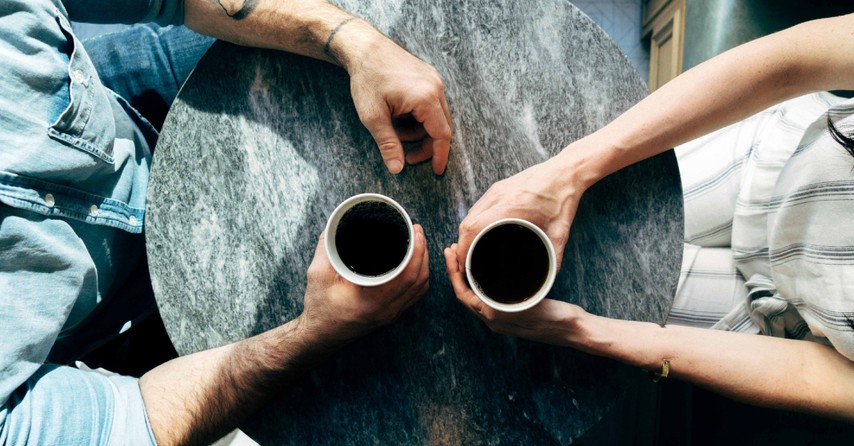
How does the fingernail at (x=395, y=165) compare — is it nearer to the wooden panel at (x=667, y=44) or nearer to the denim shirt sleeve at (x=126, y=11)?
the denim shirt sleeve at (x=126, y=11)

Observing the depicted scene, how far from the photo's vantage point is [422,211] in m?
0.84

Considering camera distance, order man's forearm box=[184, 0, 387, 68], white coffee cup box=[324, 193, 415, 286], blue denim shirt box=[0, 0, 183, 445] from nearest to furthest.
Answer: white coffee cup box=[324, 193, 415, 286] → blue denim shirt box=[0, 0, 183, 445] → man's forearm box=[184, 0, 387, 68]

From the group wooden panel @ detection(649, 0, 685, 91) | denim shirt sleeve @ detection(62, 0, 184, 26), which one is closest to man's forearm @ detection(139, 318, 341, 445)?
denim shirt sleeve @ detection(62, 0, 184, 26)

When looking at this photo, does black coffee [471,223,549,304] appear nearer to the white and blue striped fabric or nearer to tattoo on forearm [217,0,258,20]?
the white and blue striped fabric

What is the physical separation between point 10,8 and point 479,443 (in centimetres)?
109

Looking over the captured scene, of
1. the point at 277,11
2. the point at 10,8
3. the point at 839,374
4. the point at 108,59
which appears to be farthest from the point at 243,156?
the point at 839,374

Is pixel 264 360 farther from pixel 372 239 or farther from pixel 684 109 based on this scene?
pixel 684 109

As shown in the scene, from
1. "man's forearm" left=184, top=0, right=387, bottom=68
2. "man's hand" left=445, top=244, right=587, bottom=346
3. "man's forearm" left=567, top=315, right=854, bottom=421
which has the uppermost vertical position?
"man's forearm" left=184, top=0, right=387, bottom=68

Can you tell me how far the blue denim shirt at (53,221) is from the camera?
0.72m

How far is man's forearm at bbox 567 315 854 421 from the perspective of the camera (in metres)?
0.79

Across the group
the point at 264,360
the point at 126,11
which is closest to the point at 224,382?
the point at 264,360

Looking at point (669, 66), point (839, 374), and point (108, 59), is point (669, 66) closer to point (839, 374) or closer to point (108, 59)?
point (839, 374)

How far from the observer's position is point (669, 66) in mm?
1733

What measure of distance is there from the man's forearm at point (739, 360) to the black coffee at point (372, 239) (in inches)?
13.4
